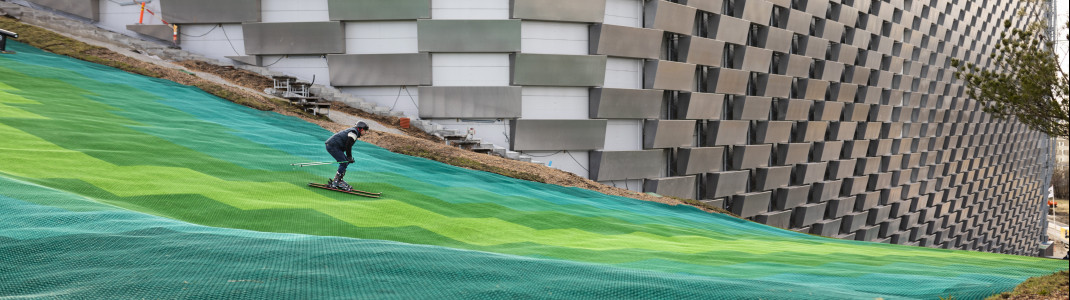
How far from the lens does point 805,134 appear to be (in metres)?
36.7

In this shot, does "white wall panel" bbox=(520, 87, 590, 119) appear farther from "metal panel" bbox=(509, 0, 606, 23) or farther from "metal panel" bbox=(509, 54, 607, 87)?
"metal panel" bbox=(509, 0, 606, 23)

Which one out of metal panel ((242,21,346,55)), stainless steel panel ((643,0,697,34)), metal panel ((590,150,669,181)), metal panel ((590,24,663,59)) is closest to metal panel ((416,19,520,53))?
metal panel ((590,24,663,59))

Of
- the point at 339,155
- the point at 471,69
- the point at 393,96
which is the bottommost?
the point at 339,155

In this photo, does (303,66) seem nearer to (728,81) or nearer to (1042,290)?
(728,81)

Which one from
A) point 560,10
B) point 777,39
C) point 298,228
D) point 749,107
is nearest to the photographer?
point 298,228

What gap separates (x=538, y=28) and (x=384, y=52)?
18.3 ft

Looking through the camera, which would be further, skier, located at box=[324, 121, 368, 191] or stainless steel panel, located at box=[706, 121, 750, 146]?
stainless steel panel, located at box=[706, 121, 750, 146]

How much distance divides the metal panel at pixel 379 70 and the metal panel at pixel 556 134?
3.66 meters

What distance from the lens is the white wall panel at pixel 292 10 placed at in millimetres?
24547

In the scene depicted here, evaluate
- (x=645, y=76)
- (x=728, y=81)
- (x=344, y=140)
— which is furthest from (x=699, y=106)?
(x=344, y=140)

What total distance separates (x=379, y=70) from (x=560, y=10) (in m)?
6.75

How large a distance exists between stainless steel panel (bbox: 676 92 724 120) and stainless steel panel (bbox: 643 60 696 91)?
0.51m

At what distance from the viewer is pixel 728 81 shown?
29859mm

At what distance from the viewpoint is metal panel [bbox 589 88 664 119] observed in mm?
24938
